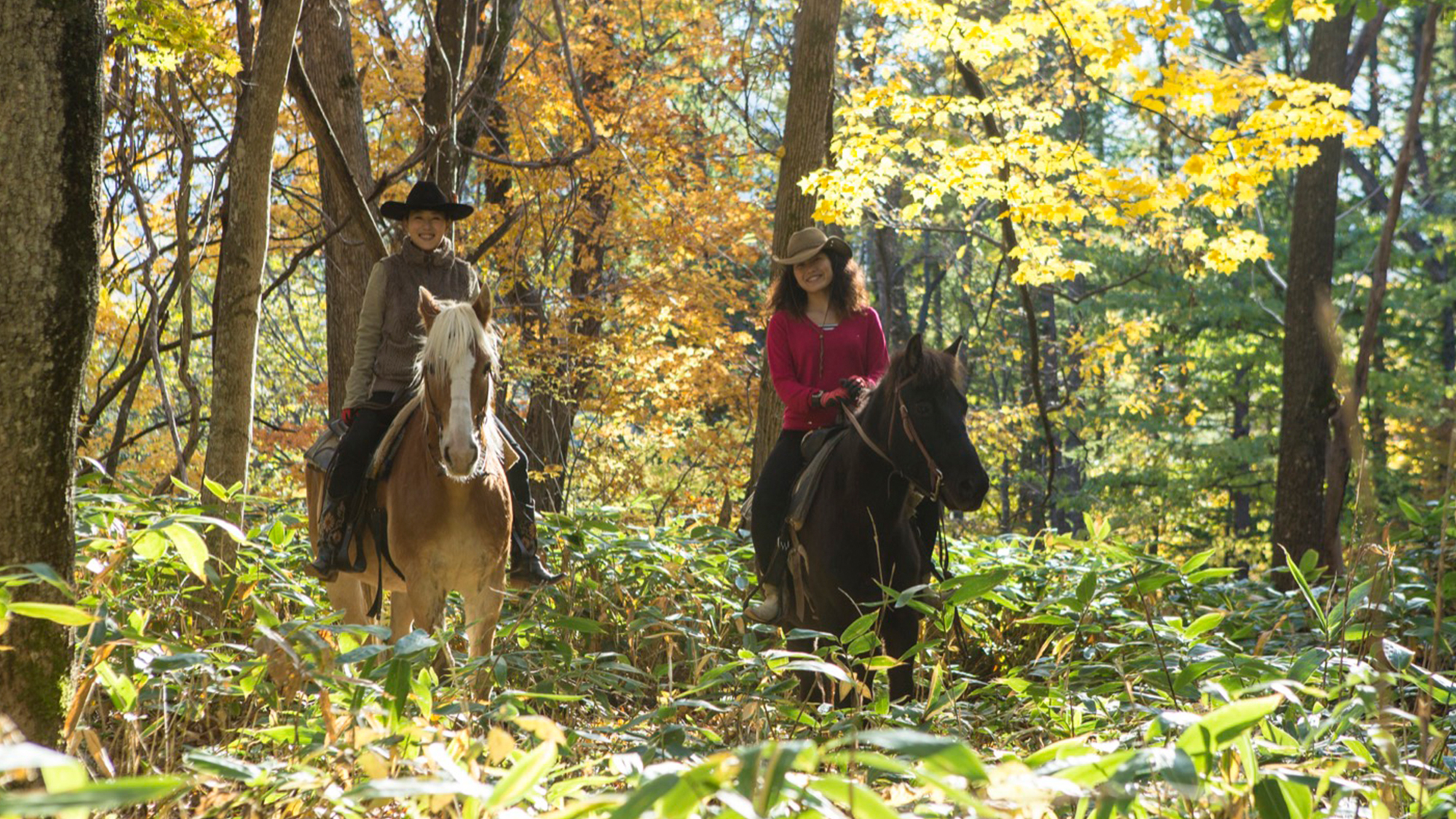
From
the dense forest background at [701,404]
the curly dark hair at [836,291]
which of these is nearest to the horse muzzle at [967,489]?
the dense forest background at [701,404]

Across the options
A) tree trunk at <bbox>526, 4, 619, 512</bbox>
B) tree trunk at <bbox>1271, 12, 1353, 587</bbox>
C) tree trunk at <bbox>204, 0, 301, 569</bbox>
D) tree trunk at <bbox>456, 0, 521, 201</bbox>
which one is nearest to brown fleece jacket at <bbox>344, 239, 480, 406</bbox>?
tree trunk at <bbox>204, 0, 301, 569</bbox>

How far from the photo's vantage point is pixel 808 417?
5953 mm

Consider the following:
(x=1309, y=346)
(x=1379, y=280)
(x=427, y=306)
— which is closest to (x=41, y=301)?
(x=1379, y=280)

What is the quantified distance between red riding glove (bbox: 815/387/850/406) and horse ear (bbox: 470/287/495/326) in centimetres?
171

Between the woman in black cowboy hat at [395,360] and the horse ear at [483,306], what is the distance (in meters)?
0.66

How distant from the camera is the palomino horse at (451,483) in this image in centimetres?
490

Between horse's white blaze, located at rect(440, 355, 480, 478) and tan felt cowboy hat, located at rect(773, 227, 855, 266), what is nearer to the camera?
horse's white blaze, located at rect(440, 355, 480, 478)

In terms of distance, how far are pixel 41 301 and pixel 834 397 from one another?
3.72 metres

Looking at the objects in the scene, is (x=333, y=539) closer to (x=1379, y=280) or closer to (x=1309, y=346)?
(x=1379, y=280)

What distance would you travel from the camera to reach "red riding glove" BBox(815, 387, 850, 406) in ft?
18.1

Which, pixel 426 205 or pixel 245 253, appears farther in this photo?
pixel 426 205

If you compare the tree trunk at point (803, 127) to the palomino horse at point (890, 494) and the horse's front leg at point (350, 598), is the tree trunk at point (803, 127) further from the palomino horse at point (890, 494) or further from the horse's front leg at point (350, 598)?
the palomino horse at point (890, 494)

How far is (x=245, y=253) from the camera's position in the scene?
18.3 feet

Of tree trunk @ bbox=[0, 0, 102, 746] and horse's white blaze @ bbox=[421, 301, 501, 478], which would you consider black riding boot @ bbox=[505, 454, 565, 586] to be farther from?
tree trunk @ bbox=[0, 0, 102, 746]
